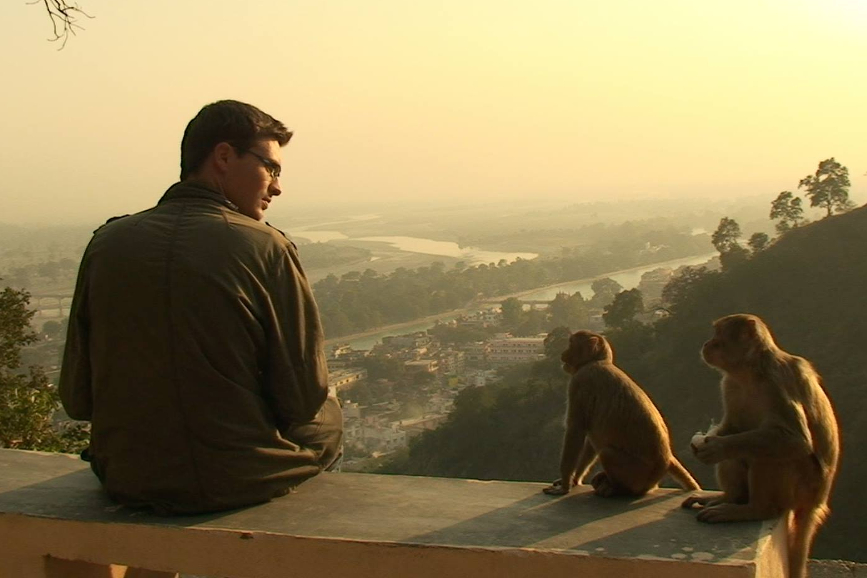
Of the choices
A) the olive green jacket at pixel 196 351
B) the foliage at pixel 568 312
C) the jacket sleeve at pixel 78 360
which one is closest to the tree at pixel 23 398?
the jacket sleeve at pixel 78 360

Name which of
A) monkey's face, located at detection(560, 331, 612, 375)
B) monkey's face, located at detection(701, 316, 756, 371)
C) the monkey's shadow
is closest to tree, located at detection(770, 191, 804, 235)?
monkey's face, located at detection(560, 331, 612, 375)

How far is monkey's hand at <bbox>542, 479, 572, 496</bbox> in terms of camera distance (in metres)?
3.21

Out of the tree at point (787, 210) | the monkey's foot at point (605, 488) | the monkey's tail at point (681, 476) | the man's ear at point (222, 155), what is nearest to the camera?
the man's ear at point (222, 155)

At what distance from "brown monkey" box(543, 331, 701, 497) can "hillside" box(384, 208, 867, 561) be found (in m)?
24.2

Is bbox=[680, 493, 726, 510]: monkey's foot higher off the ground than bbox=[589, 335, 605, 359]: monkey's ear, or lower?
lower

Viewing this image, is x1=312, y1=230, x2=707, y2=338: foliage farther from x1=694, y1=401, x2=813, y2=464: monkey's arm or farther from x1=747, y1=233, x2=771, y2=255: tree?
x1=694, y1=401, x2=813, y2=464: monkey's arm

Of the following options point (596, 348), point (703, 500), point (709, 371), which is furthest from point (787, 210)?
point (703, 500)

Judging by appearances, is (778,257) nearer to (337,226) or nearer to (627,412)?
(337,226)

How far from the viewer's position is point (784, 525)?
2939mm

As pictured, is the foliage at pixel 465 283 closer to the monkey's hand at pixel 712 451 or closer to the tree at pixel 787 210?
the tree at pixel 787 210

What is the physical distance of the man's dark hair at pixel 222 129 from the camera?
2.97 metres

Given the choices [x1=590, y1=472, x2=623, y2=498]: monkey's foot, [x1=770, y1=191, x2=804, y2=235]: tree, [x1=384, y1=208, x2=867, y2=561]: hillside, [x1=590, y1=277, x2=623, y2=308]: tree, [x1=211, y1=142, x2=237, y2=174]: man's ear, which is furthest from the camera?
[x1=590, y1=277, x2=623, y2=308]: tree

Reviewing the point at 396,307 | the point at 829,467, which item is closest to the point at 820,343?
the point at 396,307

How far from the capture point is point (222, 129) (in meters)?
2.98
